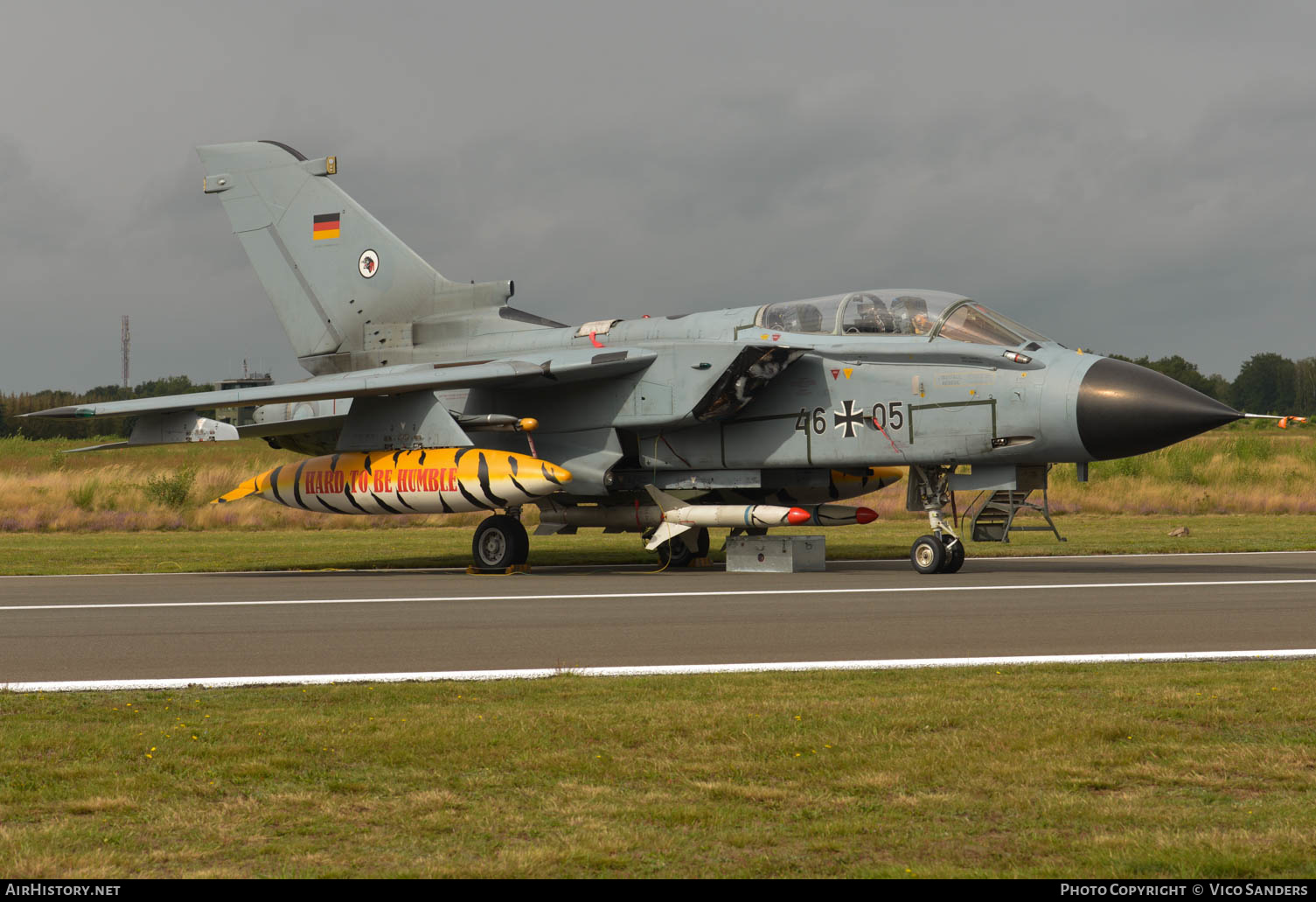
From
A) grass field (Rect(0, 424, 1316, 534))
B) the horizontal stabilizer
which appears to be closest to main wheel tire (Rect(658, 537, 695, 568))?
the horizontal stabilizer

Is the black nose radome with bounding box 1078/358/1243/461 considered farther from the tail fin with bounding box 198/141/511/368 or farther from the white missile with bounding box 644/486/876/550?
the tail fin with bounding box 198/141/511/368

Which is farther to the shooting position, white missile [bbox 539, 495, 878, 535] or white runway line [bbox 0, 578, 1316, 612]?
white missile [bbox 539, 495, 878, 535]

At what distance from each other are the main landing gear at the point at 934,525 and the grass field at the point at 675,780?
27.8ft

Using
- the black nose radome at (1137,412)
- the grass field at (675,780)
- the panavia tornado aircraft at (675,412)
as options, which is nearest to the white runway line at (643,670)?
the grass field at (675,780)

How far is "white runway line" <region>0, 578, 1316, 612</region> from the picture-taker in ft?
42.5

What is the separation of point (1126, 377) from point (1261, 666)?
7.42 metres

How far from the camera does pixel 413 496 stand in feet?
57.7

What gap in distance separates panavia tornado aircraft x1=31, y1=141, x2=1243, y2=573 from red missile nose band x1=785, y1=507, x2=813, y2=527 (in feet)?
0.12

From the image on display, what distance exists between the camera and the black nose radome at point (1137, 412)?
561 inches

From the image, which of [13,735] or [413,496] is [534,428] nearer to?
[413,496]

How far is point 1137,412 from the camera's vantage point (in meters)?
14.4

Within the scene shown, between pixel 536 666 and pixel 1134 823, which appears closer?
pixel 1134 823

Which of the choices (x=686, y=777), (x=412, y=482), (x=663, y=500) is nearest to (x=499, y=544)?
(x=412, y=482)

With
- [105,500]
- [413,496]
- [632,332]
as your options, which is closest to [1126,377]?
Answer: [632,332]
